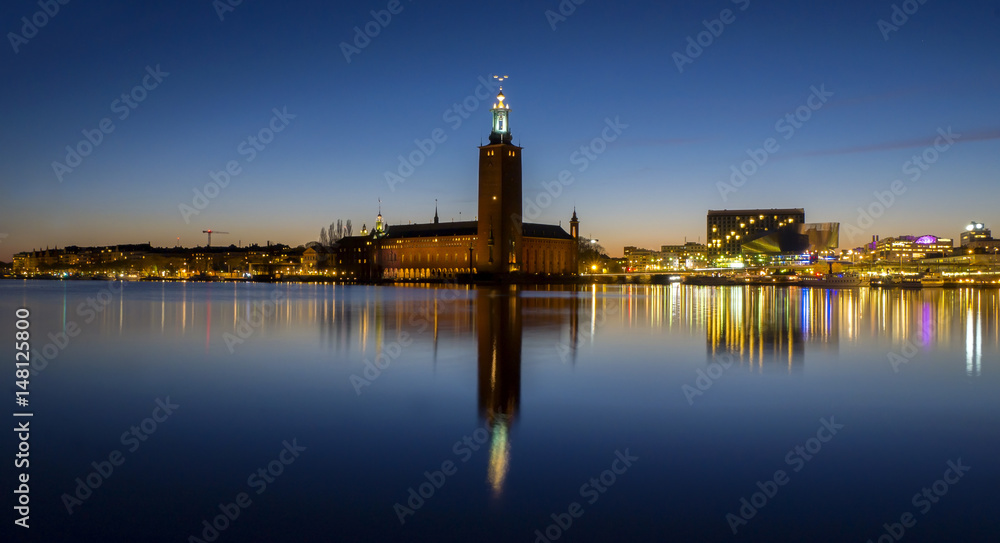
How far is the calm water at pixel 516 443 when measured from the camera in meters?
5.06

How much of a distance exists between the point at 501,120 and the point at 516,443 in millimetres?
86281

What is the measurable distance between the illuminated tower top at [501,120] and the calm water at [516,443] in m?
77.0

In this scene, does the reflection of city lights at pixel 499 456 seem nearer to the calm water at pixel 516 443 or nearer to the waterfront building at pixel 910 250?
the calm water at pixel 516 443

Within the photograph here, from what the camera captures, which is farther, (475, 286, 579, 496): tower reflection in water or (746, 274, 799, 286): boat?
(746, 274, 799, 286): boat

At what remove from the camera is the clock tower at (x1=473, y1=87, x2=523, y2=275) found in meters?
88.4

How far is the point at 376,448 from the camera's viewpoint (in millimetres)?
6867

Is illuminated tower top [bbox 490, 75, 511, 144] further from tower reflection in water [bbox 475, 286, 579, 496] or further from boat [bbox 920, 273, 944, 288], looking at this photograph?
tower reflection in water [bbox 475, 286, 579, 496]

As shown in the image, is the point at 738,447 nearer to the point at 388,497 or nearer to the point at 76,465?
the point at 388,497

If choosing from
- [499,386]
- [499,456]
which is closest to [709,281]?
[499,386]

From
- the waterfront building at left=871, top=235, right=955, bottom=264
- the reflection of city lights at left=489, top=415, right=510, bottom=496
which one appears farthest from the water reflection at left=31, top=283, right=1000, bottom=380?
the waterfront building at left=871, top=235, right=955, bottom=264

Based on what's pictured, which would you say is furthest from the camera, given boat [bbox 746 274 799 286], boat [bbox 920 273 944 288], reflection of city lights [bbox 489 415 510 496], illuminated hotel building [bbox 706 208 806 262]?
illuminated hotel building [bbox 706 208 806 262]

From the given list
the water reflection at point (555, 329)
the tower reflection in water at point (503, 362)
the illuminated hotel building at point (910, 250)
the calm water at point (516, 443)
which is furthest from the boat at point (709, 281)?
the calm water at point (516, 443)

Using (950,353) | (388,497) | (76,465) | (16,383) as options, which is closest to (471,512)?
(388,497)

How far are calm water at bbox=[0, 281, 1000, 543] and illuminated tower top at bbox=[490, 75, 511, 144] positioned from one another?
77.0 m
